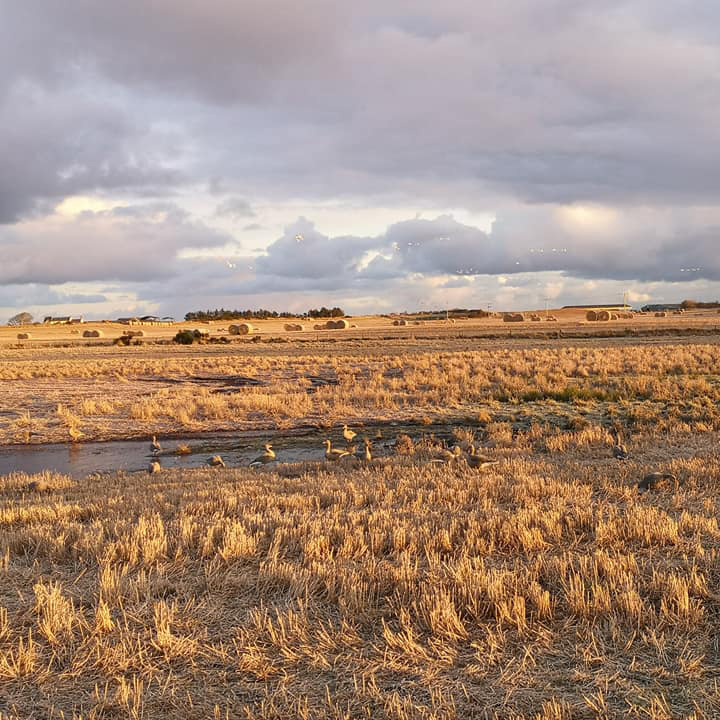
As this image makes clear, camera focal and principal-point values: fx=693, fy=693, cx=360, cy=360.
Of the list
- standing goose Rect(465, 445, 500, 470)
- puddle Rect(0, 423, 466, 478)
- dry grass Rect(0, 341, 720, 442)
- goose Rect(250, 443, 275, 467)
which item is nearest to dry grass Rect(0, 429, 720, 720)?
standing goose Rect(465, 445, 500, 470)

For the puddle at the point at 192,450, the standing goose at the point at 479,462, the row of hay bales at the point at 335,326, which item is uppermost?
the row of hay bales at the point at 335,326

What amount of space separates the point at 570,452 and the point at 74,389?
67.4ft

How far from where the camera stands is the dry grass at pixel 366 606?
4449 mm

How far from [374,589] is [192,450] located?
35.7 feet

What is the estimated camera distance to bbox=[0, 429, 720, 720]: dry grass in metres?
4.45

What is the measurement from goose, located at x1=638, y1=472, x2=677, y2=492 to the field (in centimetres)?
12

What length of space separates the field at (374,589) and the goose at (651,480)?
0.12 m

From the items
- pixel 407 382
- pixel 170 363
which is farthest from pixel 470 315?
pixel 407 382

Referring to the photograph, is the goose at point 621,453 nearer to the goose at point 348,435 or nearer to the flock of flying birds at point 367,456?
the flock of flying birds at point 367,456

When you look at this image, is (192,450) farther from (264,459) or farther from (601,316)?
(601,316)

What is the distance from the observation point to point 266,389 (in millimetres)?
26094

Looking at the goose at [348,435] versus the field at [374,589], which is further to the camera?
the goose at [348,435]

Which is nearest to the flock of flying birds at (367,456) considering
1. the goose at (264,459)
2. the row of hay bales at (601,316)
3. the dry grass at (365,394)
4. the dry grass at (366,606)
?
the goose at (264,459)

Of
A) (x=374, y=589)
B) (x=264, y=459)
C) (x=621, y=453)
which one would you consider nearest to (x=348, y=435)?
(x=264, y=459)
